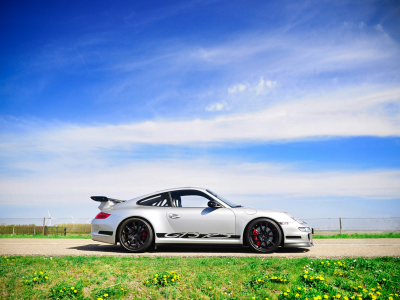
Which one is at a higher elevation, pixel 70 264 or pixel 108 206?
pixel 108 206

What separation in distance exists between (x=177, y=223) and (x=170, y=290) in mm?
2617

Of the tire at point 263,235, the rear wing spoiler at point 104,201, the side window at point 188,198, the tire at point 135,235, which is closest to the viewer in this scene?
the tire at point 263,235

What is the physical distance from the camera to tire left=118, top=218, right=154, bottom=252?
7328mm

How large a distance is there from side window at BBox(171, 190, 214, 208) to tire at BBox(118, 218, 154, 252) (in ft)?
3.05

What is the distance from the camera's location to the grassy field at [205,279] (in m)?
4.66

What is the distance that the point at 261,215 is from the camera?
719 centimetres

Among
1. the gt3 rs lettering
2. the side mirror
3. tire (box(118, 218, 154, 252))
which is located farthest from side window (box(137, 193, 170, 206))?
the side mirror

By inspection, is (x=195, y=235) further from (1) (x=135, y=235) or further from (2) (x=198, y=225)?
(1) (x=135, y=235)

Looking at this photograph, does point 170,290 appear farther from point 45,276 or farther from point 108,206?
point 108,206

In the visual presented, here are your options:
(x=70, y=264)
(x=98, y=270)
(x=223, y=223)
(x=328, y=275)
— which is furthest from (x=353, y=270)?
(x=70, y=264)

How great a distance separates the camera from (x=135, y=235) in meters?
7.47

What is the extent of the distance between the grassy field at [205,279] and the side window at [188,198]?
1.89m

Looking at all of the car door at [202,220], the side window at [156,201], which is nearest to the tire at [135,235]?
the side window at [156,201]

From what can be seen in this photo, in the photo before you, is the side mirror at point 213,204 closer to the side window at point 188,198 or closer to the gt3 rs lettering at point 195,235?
the side window at point 188,198
